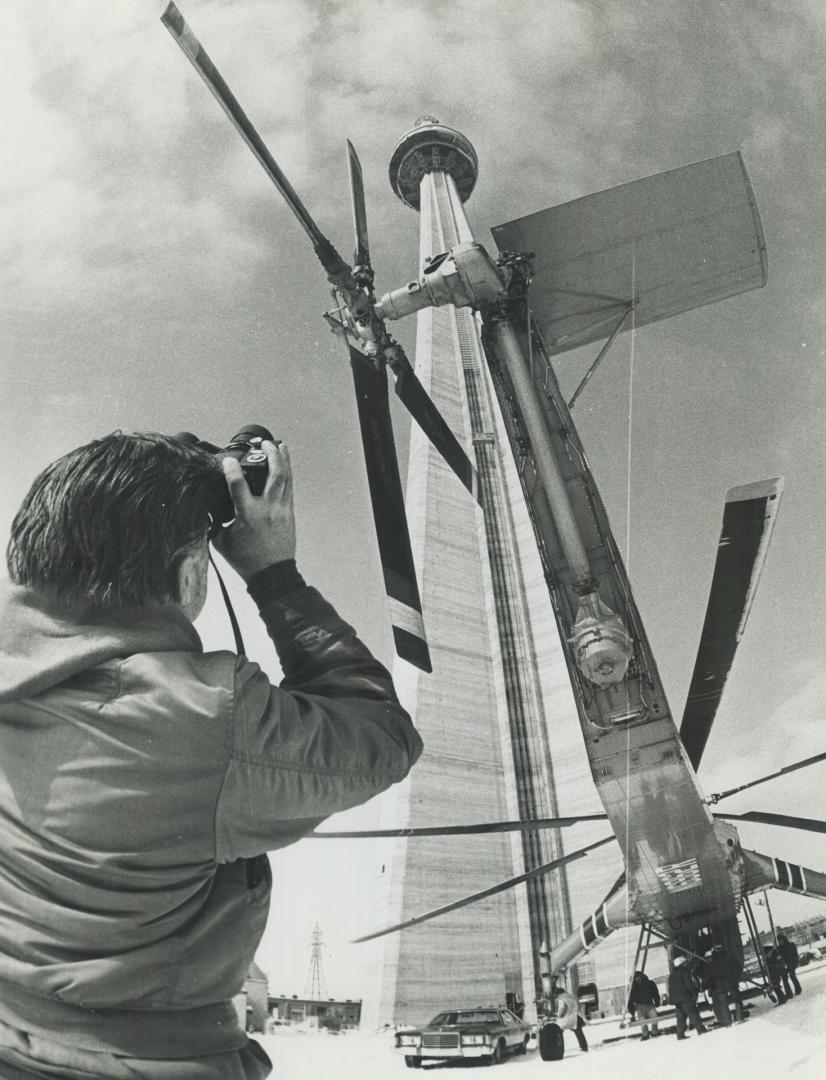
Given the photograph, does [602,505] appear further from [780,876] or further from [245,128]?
[245,128]

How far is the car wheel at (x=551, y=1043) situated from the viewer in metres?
2.13

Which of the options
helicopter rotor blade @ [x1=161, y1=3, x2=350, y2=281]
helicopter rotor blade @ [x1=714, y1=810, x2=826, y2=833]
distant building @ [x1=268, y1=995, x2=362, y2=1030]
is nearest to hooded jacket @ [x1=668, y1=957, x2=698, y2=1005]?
helicopter rotor blade @ [x1=714, y1=810, x2=826, y2=833]

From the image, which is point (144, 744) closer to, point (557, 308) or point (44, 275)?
point (44, 275)

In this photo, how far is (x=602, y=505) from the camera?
10.4 ft

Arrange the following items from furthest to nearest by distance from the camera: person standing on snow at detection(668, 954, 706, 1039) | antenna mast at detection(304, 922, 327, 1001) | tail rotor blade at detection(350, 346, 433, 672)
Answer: tail rotor blade at detection(350, 346, 433, 672), person standing on snow at detection(668, 954, 706, 1039), antenna mast at detection(304, 922, 327, 1001)

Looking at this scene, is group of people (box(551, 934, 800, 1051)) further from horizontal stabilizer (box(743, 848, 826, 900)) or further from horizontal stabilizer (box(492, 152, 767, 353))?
horizontal stabilizer (box(492, 152, 767, 353))

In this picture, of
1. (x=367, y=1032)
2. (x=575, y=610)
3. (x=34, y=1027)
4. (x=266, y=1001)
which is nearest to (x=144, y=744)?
(x=34, y=1027)

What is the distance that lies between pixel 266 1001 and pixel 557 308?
10.5 ft

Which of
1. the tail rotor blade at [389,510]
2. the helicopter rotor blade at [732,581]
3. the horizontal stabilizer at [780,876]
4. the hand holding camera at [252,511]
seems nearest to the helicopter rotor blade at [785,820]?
the horizontal stabilizer at [780,876]

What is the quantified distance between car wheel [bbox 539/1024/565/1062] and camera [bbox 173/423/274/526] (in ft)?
6.36

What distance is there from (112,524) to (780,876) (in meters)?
2.88

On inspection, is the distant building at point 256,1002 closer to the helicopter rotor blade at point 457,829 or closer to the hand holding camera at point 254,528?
the helicopter rotor blade at point 457,829

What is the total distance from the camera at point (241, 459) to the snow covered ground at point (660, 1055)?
1254 millimetres

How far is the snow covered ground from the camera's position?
1.68 metres
